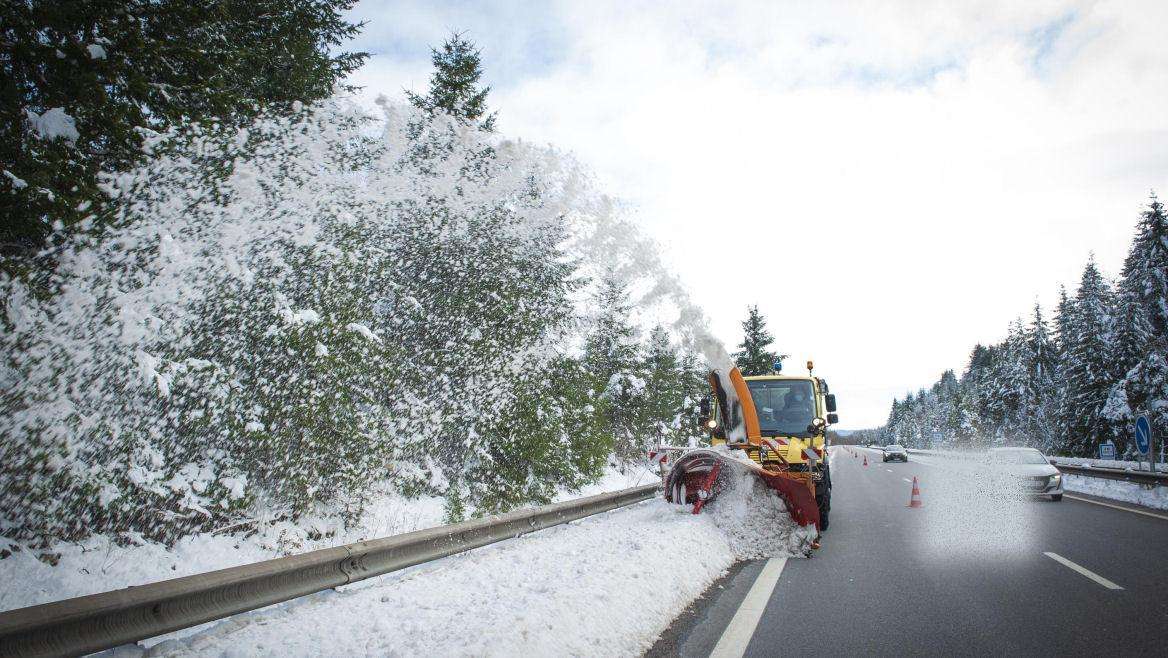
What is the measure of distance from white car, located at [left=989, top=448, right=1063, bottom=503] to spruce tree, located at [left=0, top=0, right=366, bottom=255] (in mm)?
17415

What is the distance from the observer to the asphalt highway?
14.4ft

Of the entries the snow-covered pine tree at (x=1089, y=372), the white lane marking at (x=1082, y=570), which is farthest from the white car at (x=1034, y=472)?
the snow-covered pine tree at (x=1089, y=372)

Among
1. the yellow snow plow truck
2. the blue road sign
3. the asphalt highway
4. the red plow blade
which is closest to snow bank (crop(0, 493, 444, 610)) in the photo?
the red plow blade

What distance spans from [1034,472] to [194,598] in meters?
17.0

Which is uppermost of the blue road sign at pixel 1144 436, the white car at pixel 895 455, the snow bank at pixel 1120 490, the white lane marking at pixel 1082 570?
the blue road sign at pixel 1144 436

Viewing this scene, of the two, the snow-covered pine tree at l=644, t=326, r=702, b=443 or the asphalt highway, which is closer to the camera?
the asphalt highway

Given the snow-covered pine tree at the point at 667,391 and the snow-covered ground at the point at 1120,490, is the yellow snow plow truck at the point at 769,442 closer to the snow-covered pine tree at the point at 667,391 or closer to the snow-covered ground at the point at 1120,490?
the snow-covered ground at the point at 1120,490

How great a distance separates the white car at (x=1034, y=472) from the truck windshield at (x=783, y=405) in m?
7.76

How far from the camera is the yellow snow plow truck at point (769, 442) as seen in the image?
27.6ft

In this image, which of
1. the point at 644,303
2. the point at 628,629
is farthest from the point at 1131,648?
the point at 644,303

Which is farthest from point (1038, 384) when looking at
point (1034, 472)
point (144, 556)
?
point (144, 556)

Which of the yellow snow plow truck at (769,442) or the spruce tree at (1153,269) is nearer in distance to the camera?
the yellow snow plow truck at (769,442)

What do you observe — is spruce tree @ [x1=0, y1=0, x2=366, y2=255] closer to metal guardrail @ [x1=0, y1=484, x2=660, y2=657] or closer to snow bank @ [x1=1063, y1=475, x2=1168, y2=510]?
metal guardrail @ [x1=0, y1=484, x2=660, y2=657]

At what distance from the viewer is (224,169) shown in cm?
856
